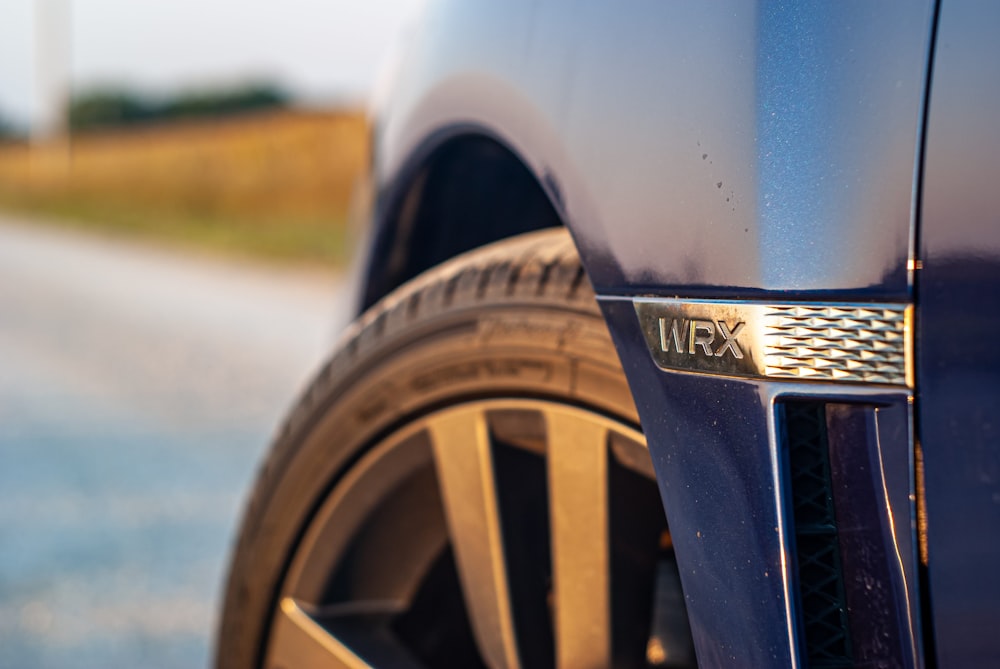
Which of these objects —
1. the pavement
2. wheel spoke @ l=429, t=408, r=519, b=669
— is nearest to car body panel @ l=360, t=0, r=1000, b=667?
wheel spoke @ l=429, t=408, r=519, b=669

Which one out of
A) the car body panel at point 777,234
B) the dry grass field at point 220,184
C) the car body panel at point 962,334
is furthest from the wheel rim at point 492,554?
the dry grass field at point 220,184

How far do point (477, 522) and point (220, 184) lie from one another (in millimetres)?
23007

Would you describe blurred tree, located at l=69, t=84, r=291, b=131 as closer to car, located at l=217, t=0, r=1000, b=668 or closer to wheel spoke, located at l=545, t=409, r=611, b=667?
car, located at l=217, t=0, r=1000, b=668

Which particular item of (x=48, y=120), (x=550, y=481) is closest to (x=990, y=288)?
(x=550, y=481)

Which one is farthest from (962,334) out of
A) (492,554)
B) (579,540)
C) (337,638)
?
(337,638)

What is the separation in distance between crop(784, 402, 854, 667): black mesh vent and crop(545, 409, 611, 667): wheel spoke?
0.91ft

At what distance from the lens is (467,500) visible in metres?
1.33

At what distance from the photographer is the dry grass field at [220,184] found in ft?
47.5

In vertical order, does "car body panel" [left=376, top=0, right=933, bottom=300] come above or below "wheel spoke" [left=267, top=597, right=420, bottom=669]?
above

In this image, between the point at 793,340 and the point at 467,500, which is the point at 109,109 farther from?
the point at 793,340

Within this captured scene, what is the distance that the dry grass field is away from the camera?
14.5 meters

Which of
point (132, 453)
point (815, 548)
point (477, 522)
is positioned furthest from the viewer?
point (132, 453)

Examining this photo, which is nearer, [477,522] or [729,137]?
[729,137]

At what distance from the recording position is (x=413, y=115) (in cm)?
160
